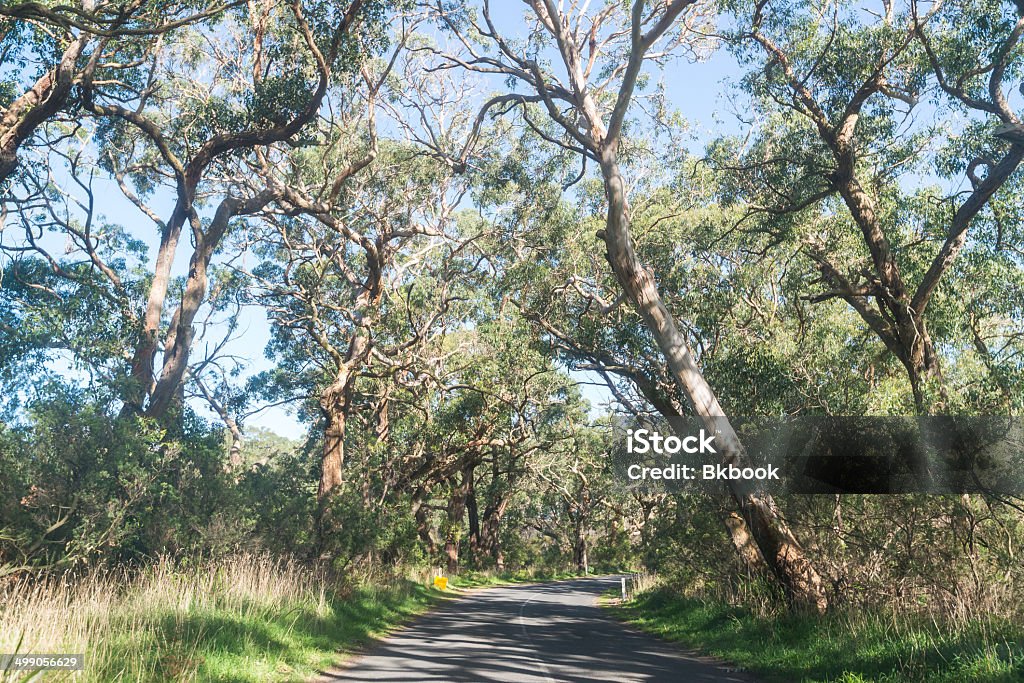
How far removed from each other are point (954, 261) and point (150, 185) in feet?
71.0

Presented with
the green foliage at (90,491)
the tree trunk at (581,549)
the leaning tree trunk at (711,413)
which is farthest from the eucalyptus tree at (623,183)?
the tree trunk at (581,549)

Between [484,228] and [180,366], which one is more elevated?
[484,228]

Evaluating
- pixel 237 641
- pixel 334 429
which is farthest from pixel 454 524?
pixel 237 641

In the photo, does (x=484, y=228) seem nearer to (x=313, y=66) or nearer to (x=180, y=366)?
→ (x=313, y=66)

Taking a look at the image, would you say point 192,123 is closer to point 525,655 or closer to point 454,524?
point 525,655

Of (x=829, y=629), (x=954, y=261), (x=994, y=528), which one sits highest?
(x=954, y=261)

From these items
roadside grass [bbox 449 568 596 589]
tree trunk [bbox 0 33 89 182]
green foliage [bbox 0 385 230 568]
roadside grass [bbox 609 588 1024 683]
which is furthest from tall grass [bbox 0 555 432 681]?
roadside grass [bbox 449 568 596 589]

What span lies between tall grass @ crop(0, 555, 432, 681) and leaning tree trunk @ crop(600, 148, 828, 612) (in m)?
6.53

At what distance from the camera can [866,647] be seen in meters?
8.93

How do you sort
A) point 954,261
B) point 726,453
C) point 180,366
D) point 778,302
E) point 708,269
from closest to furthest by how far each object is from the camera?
1. point 726,453
2. point 954,261
3. point 180,366
4. point 708,269
5. point 778,302

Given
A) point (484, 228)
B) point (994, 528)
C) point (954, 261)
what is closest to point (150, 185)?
point (484, 228)

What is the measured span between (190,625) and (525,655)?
4.77 meters

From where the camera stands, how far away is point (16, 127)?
1300 cm

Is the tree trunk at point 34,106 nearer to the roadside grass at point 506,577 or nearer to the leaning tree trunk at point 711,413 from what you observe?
the leaning tree trunk at point 711,413
